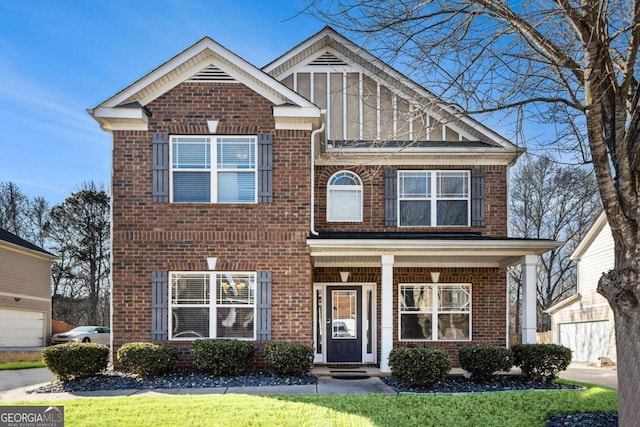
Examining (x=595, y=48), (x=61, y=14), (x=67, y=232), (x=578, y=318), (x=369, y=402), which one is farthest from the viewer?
(x=67, y=232)

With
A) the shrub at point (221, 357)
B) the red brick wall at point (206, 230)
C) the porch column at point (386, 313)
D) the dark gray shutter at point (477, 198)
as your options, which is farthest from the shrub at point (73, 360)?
the dark gray shutter at point (477, 198)

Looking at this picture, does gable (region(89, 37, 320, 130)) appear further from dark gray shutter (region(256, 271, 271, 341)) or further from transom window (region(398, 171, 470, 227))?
transom window (region(398, 171, 470, 227))

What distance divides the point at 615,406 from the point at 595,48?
18.9ft

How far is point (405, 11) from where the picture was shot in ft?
20.6

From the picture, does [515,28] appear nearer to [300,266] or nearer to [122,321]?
[300,266]

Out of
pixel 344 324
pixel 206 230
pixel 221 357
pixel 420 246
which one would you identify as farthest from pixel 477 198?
pixel 221 357

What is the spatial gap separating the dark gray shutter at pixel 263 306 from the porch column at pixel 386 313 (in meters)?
2.51

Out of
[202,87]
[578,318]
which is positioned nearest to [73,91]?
[202,87]

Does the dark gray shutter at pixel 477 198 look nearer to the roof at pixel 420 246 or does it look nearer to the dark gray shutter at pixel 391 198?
the roof at pixel 420 246

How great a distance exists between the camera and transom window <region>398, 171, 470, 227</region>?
13.8 meters

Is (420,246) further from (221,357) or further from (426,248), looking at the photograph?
(221,357)

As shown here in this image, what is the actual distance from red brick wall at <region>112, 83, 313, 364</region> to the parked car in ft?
50.4

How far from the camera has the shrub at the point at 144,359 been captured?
1041 centimetres

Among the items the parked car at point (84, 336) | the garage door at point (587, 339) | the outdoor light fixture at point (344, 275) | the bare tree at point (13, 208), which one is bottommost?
the parked car at point (84, 336)
